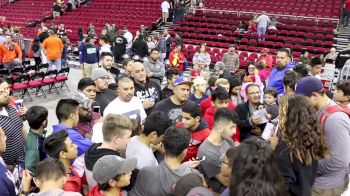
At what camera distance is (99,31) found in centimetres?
1634

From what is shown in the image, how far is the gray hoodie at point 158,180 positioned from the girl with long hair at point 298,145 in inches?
25.7

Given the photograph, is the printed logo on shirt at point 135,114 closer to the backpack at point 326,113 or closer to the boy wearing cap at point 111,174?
the boy wearing cap at point 111,174

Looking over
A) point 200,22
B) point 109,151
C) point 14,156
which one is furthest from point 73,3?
point 109,151

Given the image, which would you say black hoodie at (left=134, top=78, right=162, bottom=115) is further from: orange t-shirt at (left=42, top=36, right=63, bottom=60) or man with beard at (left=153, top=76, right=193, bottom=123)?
orange t-shirt at (left=42, top=36, right=63, bottom=60)

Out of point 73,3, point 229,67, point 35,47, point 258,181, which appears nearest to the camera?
point 258,181

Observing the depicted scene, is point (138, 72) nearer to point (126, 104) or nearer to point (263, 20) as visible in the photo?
point (126, 104)

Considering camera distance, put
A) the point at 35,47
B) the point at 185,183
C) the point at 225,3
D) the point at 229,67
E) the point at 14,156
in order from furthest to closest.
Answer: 1. the point at 225,3
2. the point at 35,47
3. the point at 229,67
4. the point at 14,156
5. the point at 185,183

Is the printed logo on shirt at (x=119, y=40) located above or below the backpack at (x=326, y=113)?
below

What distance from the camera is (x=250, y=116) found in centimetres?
408

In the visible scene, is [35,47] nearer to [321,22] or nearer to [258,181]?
[321,22]

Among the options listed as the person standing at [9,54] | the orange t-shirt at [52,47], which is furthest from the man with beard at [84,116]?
the person standing at [9,54]

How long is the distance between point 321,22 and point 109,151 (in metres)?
13.4

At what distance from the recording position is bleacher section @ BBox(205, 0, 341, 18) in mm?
15047

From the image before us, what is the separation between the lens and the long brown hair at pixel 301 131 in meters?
2.30
